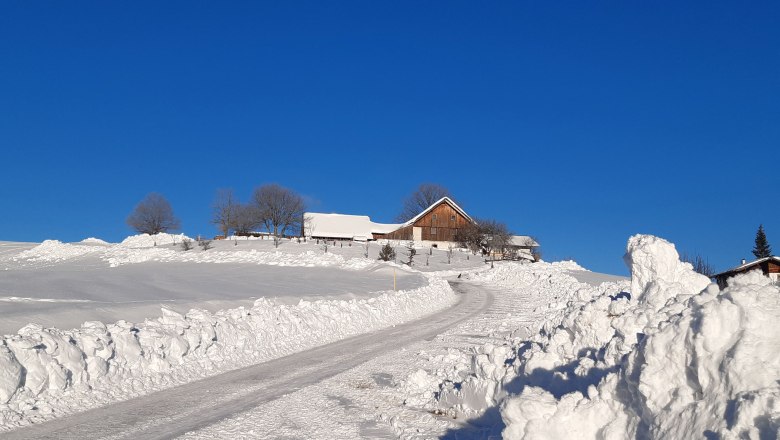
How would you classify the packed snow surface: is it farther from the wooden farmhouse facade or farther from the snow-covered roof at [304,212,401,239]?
the snow-covered roof at [304,212,401,239]

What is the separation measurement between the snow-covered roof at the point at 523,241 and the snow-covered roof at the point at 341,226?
1963cm

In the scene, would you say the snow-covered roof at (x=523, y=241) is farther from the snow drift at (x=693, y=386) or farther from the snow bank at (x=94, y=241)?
the snow drift at (x=693, y=386)

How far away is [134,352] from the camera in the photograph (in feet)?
35.6

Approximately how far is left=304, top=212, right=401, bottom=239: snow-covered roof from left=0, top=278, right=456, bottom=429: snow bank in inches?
3208

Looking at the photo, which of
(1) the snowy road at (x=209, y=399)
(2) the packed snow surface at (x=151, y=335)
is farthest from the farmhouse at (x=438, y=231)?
(1) the snowy road at (x=209, y=399)

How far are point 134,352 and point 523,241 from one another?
85876mm

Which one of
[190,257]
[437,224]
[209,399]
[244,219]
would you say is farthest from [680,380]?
[244,219]

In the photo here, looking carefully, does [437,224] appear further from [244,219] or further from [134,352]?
[134,352]

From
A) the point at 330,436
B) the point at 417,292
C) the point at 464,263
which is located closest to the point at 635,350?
the point at 330,436

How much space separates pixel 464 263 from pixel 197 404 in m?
59.5

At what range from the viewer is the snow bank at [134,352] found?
8.64 meters

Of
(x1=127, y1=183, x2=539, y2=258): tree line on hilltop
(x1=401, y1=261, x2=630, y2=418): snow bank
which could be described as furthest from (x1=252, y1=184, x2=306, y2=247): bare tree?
(x1=401, y1=261, x2=630, y2=418): snow bank

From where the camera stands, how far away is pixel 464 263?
6706 centimetres

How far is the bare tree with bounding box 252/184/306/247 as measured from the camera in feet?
354
